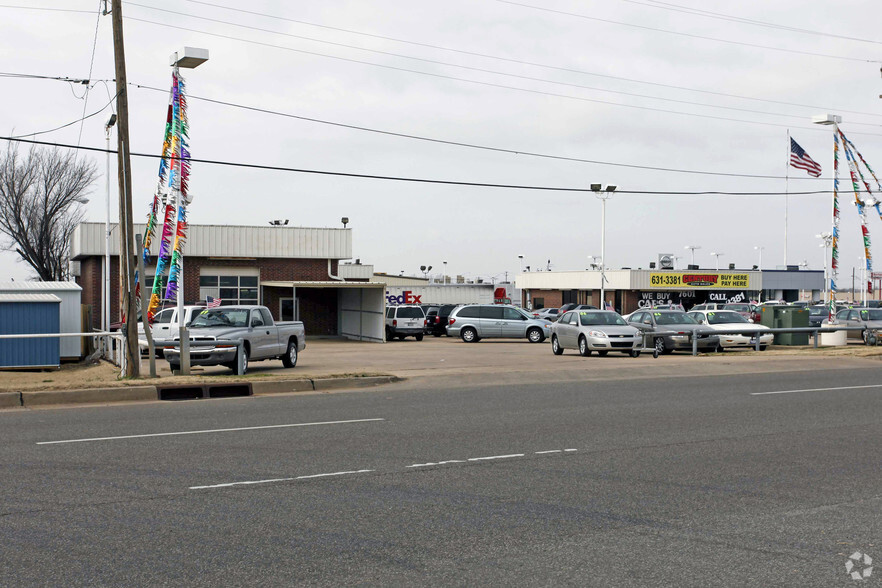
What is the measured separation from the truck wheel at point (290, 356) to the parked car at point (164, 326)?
2.59 m

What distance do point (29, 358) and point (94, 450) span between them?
12.5m

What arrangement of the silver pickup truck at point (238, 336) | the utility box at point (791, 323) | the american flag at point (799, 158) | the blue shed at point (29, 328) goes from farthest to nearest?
the american flag at point (799, 158), the utility box at point (791, 323), the blue shed at point (29, 328), the silver pickup truck at point (238, 336)

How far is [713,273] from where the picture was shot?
73.8 metres

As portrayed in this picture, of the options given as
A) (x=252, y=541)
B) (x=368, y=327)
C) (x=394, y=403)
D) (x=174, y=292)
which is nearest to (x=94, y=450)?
(x=252, y=541)

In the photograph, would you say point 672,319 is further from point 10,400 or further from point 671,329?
point 10,400

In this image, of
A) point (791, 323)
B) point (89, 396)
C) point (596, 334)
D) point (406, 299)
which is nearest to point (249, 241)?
point (406, 299)

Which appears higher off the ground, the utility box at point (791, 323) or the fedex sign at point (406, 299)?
the fedex sign at point (406, 299)

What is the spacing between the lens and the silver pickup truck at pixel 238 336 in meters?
19.8

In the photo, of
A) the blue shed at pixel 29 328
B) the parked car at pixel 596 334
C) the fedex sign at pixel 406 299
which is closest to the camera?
the blue shed at pixel 29 328

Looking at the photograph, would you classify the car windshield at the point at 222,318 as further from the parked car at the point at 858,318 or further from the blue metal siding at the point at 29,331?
the parked car at the point at 858,318

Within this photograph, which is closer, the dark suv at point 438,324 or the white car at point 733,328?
the white car at point 733,328

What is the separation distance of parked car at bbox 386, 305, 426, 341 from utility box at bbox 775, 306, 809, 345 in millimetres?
16147

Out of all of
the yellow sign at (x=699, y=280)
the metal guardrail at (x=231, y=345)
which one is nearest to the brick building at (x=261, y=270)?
the metal guardrail at (x=231, y=345)

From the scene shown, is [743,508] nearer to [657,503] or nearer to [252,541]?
[657,503]
